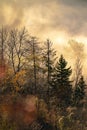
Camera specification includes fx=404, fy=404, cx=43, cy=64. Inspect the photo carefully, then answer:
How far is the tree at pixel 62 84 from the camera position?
73062 millimetres

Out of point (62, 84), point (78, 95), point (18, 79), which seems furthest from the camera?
point (78, 95)

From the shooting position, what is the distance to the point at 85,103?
272ft

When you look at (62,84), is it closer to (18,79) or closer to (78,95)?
(78,95)

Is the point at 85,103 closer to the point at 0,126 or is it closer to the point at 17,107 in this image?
the point at 17,107

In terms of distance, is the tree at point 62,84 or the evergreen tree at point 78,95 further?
the evergreen tree at point 78,95

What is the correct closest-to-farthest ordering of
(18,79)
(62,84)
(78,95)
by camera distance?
(18,79) < (62,84) < (78,95)

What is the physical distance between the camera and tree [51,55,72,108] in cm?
7306

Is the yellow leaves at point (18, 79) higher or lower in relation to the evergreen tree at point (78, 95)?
higher

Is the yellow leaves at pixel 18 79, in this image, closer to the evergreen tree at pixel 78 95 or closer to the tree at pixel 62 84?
the tree at pixel 62 84

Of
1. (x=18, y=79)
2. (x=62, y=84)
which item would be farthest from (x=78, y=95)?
(x=18, y=79)

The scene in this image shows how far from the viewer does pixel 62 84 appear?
7450 cm

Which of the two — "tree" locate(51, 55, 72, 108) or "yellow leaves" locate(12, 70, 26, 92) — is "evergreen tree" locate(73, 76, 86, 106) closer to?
"tree" locate(51, 55, 72, 108)

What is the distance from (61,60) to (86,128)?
44.8 ft

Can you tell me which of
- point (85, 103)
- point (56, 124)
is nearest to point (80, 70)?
point (85, 103)
